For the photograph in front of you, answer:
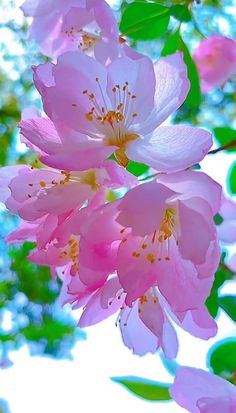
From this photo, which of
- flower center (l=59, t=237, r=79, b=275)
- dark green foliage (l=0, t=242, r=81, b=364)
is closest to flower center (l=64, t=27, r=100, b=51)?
flower center (l=59, t=237, r=79, b=275)

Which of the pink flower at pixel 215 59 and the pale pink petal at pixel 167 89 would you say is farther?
the pink flower at pixel 215 59

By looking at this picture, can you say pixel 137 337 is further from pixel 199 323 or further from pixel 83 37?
pixel 83 37

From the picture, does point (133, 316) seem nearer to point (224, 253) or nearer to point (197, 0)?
point (224, 253)

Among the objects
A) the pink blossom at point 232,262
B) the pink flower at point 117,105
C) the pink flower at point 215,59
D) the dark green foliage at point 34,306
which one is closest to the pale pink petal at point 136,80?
the pink flower at point 117,105

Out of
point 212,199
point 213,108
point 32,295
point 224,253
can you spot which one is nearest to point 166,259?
point 212,199

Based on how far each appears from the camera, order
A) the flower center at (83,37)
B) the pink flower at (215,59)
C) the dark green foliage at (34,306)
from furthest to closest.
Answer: the dark green foliage at (34,306), the pink flower at (215,59), the flower center at (83,37)

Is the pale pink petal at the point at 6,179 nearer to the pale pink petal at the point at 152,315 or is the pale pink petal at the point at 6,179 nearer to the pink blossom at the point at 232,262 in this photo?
the pale pink petal at the point at 152,315
